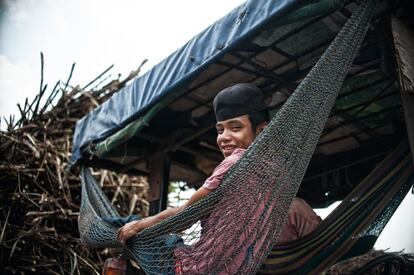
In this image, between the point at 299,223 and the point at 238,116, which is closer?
the point at 238,116

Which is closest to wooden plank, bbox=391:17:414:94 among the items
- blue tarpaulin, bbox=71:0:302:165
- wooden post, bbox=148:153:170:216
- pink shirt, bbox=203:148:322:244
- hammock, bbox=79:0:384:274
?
hammock, bbox=79:0:384:274

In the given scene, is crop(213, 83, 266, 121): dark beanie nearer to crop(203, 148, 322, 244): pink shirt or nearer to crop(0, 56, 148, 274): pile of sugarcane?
crop(203, 148, 322, 244): pink shirt

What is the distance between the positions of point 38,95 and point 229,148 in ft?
9.99

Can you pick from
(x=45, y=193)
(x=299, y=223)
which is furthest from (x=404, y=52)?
(x=45, y=193)

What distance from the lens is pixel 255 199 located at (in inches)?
55.8

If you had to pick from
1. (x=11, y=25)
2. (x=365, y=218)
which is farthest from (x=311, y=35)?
(x=11, y=25)

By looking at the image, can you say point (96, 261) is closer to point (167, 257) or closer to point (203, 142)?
point (203, 142)

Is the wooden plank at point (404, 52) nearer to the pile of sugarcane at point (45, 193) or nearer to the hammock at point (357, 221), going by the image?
the hammock at point (357, 221)

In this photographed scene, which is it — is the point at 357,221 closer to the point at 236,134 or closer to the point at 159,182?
the point at 236,134

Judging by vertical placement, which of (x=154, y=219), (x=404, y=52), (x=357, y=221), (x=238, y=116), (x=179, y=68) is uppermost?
(x=179, y=68)

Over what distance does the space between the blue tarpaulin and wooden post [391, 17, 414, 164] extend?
426 millimetres

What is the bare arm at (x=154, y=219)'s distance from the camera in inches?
62.0

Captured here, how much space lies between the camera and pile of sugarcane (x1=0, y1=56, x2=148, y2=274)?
3.56m

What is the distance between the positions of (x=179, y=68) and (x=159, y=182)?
3.42 feet
